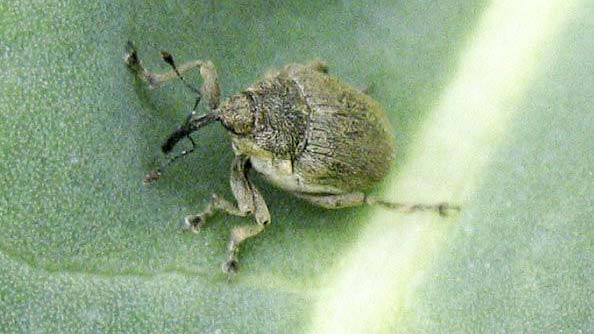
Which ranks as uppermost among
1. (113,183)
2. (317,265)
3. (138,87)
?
(138,87)

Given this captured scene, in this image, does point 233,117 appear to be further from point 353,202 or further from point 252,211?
point 353,202

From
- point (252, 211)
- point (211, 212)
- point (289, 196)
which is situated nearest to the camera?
point (211, 212)

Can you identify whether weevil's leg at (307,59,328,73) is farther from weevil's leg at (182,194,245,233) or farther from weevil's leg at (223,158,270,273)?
weevil's leg at (182,194,245,233)

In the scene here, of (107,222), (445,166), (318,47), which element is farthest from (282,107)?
(107,222)

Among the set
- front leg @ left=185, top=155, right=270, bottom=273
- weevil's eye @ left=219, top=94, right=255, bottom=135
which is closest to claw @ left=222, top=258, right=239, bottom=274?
front leg @ left=185, top=155, right=270, bottom=273

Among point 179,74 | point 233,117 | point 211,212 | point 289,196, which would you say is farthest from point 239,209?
point 179,74

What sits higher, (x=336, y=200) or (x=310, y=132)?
(x=310, y=132)

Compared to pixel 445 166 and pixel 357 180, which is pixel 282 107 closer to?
pixel 357 180

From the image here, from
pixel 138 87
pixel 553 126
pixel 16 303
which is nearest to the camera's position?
pixel 16 303
